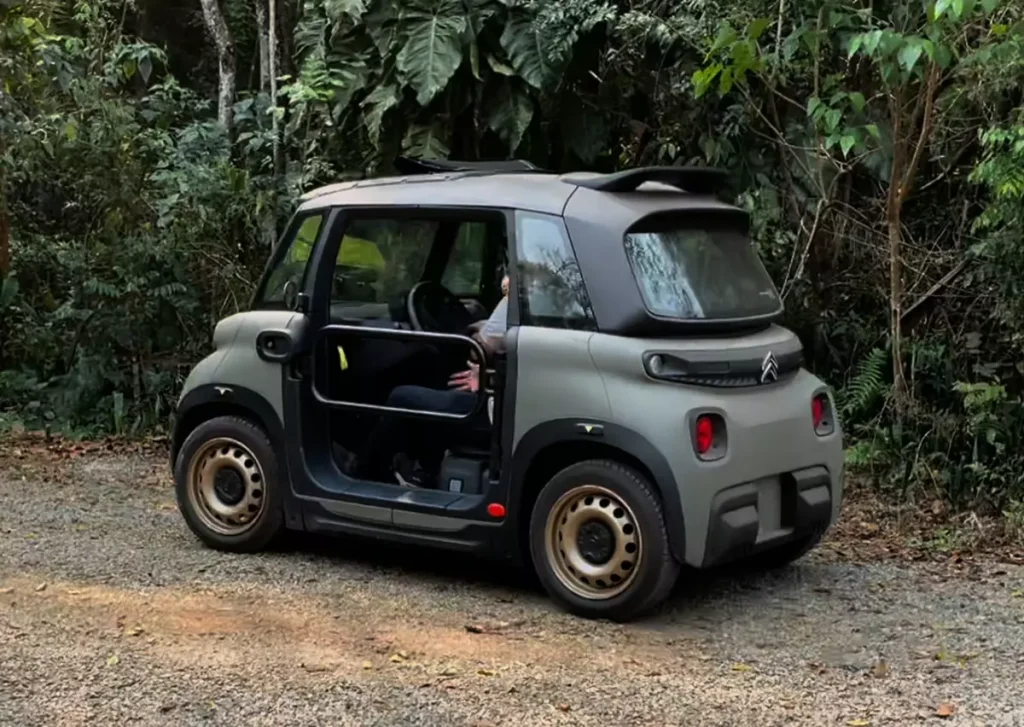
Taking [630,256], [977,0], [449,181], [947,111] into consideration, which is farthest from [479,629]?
[947,111]

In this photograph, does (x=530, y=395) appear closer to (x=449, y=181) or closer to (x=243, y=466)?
(x=449, y=181)

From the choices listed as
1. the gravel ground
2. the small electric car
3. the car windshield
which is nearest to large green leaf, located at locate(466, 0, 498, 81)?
the small electric car

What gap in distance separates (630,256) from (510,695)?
6.44ft

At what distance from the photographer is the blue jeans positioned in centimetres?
608

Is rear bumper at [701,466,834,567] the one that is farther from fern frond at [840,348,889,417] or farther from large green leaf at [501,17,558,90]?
large green leaf at [501,17,558,90]

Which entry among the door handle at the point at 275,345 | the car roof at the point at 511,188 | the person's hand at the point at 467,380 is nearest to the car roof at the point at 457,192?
the car roof at the point at 511,188

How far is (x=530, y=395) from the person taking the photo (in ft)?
18.3

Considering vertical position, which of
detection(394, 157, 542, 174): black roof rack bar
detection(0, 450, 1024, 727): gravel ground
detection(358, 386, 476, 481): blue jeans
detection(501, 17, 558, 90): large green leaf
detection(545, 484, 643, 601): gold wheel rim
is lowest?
detection(0, 450, 1024, 727): gravel ground

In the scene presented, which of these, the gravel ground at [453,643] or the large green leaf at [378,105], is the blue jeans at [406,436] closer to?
the gravel ground at [453,643]

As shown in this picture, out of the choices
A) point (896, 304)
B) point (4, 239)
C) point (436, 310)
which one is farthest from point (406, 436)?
point (4, 239)

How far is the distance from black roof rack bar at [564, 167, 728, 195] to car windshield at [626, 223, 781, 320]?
246 millimetres

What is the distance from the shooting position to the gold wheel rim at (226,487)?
6453 millimetres

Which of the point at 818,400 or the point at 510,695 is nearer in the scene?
the point at 510,695

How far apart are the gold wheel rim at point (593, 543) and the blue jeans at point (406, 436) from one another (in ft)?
2.59
